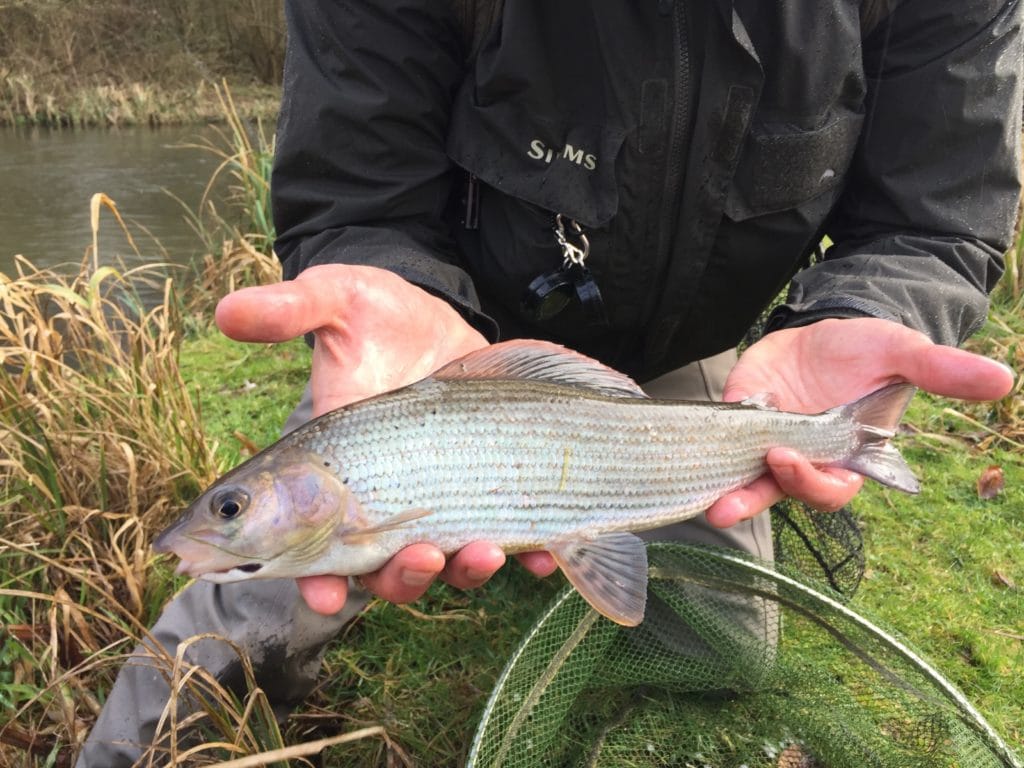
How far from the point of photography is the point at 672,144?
2.34 meters

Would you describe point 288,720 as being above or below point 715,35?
below

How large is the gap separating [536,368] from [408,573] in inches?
24.5

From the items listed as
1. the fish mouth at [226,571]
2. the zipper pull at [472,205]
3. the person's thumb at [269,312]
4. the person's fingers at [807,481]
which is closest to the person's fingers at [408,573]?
the fish mouth at [226,571]

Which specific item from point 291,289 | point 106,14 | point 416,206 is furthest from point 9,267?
point 106,14

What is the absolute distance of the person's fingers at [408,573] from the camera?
1739 millimetres

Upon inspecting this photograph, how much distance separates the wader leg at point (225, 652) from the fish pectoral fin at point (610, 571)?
800mm

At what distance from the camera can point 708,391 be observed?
3.32 metres

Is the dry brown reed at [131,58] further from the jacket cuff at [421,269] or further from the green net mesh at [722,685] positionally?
the green net mesh at [722,685]

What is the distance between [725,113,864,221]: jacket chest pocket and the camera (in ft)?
7.89

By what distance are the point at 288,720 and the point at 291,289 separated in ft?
4.61

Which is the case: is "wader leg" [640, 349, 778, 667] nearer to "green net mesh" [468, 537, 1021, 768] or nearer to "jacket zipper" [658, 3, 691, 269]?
"green net mesh" [468, 537, 1021, 768]

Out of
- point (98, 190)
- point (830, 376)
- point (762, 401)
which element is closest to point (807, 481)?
point (762, 401)

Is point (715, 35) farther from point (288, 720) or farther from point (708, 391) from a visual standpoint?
point (288, 720)

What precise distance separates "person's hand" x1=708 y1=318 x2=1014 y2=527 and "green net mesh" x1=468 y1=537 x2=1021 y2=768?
341 mm
